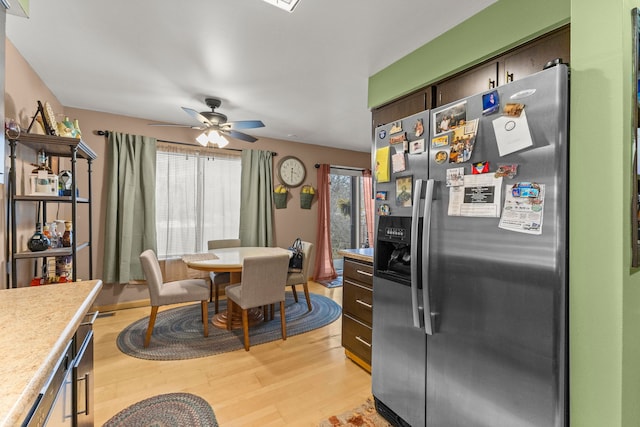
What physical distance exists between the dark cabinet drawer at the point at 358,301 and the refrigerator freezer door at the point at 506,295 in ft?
2.52

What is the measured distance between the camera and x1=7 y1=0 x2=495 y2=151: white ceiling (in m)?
1.69

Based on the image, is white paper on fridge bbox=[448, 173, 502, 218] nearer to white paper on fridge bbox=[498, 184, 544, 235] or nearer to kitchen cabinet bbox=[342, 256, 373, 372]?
white paper on fridge bbox=[498, 184, 544, 235]

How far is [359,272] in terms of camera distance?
7.55 ft

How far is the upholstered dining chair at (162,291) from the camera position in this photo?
261cm

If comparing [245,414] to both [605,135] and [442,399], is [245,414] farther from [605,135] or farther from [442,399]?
[605,135]

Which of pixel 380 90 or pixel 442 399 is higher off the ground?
pixel 380 90

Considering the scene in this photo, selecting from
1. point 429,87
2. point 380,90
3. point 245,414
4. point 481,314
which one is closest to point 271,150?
point 380,90

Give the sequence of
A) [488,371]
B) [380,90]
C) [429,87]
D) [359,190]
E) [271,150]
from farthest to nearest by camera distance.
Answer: [359,190]
[271,150]
[380,90]
[429,87]
[488,371]

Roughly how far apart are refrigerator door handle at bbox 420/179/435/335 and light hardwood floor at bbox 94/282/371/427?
0.95 m

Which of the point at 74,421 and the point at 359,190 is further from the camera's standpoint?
the point at 359,190

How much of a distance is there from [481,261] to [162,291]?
2699 mm

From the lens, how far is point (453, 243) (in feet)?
4.44

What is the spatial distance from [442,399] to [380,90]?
7.28 ft

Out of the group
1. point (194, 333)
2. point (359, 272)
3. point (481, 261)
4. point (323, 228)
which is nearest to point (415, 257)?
point (481, 261)
